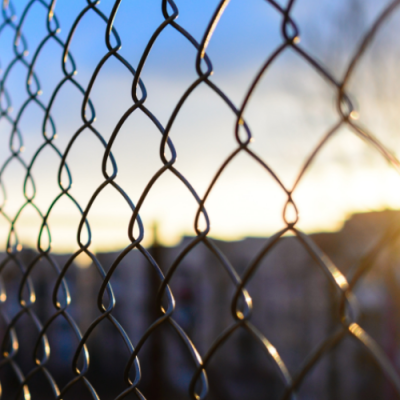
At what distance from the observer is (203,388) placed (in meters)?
0.59

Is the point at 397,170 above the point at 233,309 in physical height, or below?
above

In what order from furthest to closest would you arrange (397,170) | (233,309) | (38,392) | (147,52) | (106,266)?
(38,392) < (106,266) < (147,52) < (233,309) < (397,170)

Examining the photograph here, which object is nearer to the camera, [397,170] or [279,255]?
[397,170]

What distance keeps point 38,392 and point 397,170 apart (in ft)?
57.9

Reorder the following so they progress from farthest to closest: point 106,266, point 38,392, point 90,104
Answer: point 38,392 < point 106,266 < point 90,104

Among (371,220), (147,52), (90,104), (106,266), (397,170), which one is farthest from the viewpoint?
(106,266)

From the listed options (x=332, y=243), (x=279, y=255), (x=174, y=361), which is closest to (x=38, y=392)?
(x=174, y=361)

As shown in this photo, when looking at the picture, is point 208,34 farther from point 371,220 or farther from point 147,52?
point 371,220

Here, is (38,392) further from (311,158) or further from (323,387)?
(311,158)

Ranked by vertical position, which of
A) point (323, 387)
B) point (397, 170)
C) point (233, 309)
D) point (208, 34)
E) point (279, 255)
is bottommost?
point (323, 387)

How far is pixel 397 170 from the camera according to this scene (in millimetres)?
363

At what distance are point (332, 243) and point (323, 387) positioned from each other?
7.69m

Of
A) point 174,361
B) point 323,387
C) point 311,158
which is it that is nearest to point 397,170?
point 311,158

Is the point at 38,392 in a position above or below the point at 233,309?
below
